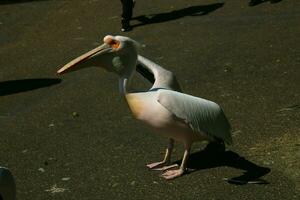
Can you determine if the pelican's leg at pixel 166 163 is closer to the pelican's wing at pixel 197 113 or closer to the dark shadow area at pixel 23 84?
the pelican's wing at pixel 197 113

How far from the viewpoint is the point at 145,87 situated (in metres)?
7.59

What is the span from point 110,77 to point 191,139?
3.52 meters

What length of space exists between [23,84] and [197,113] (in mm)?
4270

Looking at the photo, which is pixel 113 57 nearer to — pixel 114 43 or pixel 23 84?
pixel 114 43

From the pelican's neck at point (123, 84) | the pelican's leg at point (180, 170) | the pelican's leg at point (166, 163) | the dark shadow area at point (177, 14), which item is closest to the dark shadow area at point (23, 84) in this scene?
the dark shadow area at point (177, 14)

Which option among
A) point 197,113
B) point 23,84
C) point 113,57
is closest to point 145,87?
point 23,84

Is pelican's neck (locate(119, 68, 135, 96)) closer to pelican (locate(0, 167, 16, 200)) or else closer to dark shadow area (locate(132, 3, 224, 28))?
pelican (locate(0, 167, 16, 200))

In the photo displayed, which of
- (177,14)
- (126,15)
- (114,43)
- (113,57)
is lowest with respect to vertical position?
(177,14)

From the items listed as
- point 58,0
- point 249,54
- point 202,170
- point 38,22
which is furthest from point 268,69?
point 58,0

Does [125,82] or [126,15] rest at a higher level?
[125,82]

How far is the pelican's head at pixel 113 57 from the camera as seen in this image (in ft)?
17.1

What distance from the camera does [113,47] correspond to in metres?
5.22

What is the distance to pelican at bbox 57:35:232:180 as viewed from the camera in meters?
5.12

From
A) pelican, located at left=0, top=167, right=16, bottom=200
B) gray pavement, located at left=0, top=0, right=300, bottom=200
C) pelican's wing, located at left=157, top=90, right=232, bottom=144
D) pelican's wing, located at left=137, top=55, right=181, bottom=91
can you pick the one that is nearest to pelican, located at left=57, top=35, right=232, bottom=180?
pelican's wing, located at left=157, top=90, right=232, bottom=144
